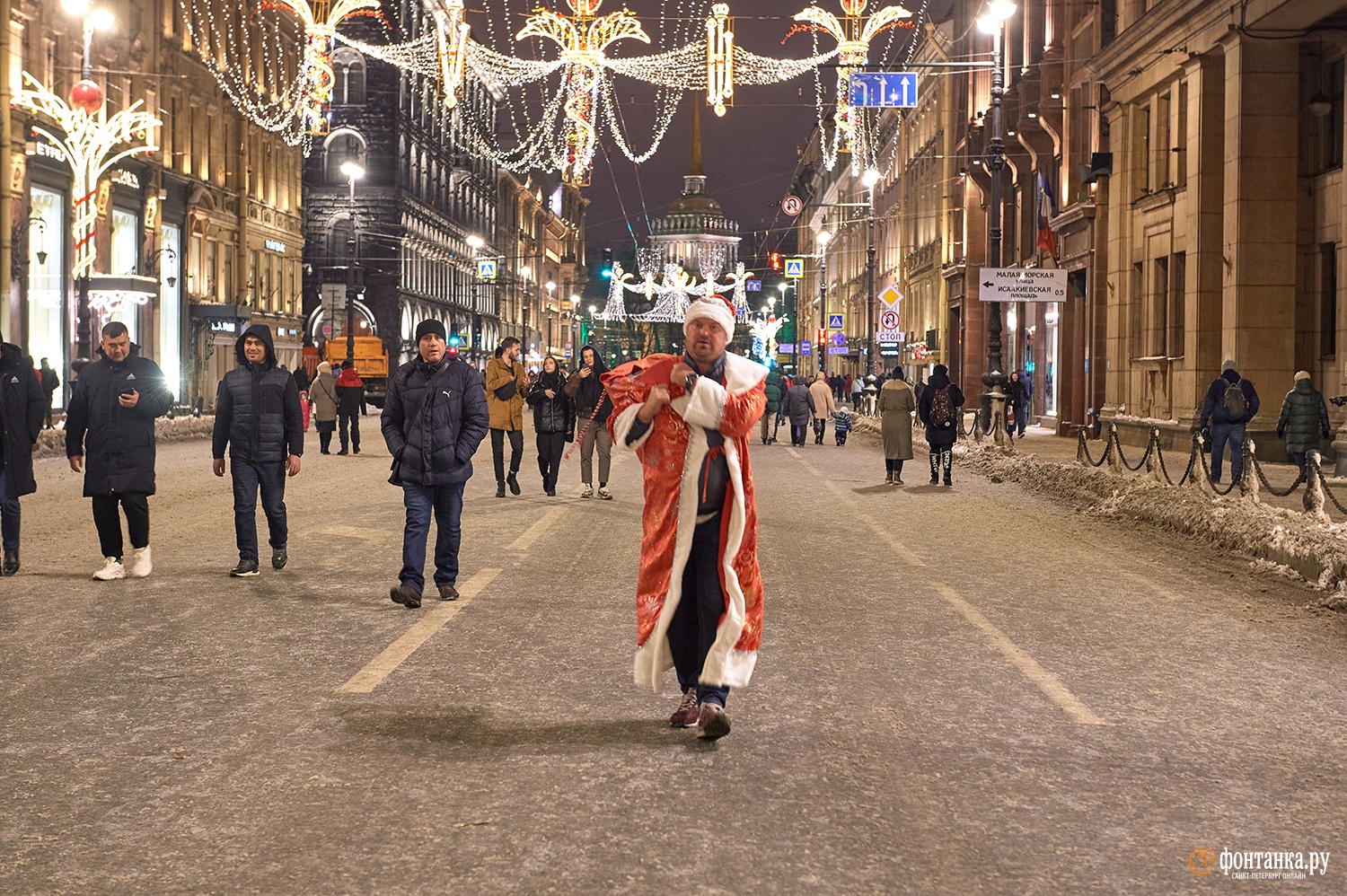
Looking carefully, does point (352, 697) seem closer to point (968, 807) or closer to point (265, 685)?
point (265, 685)

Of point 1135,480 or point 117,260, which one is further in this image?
point 117,260

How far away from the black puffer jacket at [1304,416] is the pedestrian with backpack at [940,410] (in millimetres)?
4174

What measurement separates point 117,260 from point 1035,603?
126 ft

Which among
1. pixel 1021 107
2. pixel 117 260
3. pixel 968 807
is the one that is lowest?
pixel 968 807

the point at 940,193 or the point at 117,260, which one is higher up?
the point at 940,193

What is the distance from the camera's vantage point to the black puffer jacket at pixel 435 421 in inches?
377

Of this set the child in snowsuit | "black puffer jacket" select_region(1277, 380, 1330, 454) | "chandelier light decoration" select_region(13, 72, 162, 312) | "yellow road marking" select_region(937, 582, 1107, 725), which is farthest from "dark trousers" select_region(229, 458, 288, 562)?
the child in snowsuit

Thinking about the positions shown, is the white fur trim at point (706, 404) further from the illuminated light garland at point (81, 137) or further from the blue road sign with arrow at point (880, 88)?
the illuminated light garland at point (81, 137)

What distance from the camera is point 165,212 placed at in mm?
45906

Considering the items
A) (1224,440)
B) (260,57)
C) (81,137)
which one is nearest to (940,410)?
(1224,440)

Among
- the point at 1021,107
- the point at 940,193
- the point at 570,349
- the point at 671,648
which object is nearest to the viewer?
the point at 671,648

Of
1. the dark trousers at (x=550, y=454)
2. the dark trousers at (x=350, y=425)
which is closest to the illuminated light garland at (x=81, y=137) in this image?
the dark trousers at (x=350, y=425)

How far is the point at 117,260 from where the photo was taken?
43.0m

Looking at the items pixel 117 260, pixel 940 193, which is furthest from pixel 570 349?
pixel 117 260
